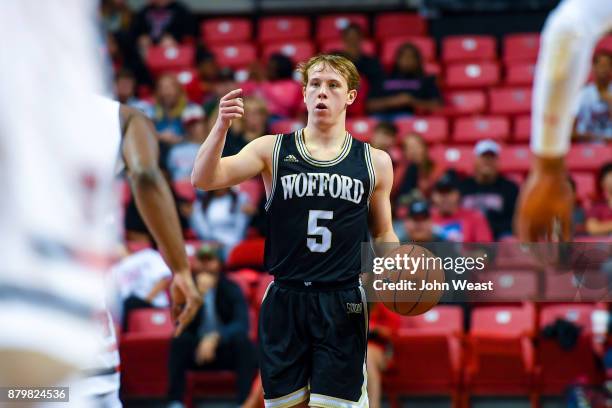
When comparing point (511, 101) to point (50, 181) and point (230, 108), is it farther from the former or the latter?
point (50, 181)

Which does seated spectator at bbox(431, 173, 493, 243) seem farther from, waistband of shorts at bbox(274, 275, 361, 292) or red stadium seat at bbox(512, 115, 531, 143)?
waistband of shorts at bbox(274, 275, 361, 292)

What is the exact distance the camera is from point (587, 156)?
9.90 m

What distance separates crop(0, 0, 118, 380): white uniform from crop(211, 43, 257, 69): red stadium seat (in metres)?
10.0

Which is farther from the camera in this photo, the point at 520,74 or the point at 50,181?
the point at 520,74

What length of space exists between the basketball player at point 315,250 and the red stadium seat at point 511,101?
6854mm

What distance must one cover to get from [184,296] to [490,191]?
493 cm

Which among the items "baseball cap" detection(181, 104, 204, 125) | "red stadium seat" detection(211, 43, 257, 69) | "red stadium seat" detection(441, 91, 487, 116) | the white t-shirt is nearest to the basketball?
the white t-shirt

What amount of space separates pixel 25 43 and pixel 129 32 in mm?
11004

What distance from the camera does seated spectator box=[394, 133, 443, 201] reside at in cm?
896

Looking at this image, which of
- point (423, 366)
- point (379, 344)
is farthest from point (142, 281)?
point (423, 366)

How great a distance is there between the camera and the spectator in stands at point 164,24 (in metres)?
12.8

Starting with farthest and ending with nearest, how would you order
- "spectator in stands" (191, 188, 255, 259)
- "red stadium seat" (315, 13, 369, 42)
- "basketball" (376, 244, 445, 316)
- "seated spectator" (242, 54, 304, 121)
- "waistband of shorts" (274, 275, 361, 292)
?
"red stadium seat" (315, 13, 369, 42), "seated spectator" (242, 54, 304, 121), "spectator in stands" (191, 188, 255, 259), "basketball" (376, 244, 445, 316), "waistband of shorts" (274, 275, 361, 292)

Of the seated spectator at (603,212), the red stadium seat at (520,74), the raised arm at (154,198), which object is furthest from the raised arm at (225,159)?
the red stadium seat at (520,74)

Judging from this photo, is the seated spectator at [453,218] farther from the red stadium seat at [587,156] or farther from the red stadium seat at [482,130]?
the red stadium seat at [482,130]
